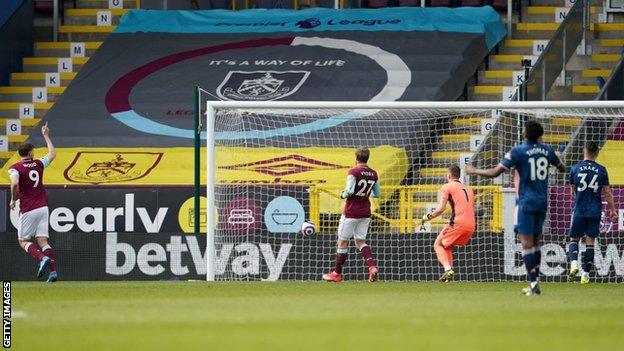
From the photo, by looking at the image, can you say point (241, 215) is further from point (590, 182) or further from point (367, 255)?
point (590, 182)

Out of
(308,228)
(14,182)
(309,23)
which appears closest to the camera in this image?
(14,182)

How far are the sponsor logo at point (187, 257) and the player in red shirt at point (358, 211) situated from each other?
5.03 ft

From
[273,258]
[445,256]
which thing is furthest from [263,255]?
[445,256]

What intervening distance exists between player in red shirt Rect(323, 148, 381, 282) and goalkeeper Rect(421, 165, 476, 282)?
808mm

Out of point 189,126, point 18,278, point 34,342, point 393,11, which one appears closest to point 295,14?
point 393,11

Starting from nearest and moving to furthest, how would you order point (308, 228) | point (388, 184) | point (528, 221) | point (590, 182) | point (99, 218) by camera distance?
point (528, 221), point (590, 182), point (308, 228), point (388, 184), point (99, 218)

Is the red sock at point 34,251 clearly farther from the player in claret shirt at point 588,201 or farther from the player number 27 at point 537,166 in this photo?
the player number 27 at point 537,166

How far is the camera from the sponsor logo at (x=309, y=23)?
29.5 metres

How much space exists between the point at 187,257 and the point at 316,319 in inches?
373

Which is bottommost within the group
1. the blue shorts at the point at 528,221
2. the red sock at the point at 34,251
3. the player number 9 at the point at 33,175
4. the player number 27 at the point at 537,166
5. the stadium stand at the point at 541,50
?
the red sock at the point at 34,251

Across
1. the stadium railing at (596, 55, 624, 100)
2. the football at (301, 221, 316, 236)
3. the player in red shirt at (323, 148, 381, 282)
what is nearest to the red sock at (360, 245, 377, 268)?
the player in red shirt at (323, 148, 381, 282)

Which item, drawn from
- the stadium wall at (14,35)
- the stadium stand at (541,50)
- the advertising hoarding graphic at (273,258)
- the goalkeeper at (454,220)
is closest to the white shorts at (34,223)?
the advertising hoarding graphic at (273,258)

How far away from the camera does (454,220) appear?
20.2m

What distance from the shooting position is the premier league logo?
27.7 meters
